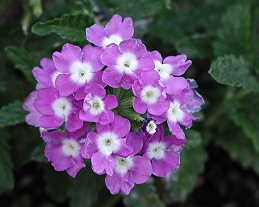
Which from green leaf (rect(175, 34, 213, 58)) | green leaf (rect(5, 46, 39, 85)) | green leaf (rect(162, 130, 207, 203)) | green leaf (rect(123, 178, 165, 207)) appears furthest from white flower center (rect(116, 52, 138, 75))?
green leaf (rect(162, 130, 207, 203))

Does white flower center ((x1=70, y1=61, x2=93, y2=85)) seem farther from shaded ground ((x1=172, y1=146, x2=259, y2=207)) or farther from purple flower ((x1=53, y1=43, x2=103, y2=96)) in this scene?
shaded ground ((x1=172, y1=146, x2=259, y2=207))

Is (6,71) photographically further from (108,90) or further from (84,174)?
(108,90)

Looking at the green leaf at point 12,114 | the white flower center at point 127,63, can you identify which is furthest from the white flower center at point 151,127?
the green leaf at point 12,114

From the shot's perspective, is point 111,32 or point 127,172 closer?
point 127,172

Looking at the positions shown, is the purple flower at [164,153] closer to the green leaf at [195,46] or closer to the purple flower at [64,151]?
the purple flower at [64,151]

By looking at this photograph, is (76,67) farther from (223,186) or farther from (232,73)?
(223,186)

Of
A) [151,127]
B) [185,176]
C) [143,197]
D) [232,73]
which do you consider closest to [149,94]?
[151,127]
